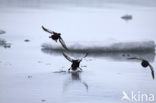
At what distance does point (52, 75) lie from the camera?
19.3 ft

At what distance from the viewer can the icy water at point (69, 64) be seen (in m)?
5.09

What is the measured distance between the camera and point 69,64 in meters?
6.53

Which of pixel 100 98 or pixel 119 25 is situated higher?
pixel 119 25

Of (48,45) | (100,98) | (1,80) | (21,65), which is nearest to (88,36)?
(48,45)

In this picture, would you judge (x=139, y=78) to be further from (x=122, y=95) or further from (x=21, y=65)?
(x=21, y=65)

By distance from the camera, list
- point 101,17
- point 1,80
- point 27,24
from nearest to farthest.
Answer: point 1,80 < point 27,24 < point 101,17

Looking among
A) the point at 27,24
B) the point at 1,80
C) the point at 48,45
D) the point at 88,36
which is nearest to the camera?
the point at 1,80

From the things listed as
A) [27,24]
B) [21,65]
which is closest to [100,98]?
[21,65]

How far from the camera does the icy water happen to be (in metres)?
5.09

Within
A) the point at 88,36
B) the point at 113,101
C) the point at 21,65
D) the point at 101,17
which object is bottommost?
the point at 113,101

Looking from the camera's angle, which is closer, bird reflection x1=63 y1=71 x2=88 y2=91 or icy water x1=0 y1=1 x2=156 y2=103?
icy water x1=0 y1=1 x2=156 y2=103

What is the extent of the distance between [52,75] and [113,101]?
3.97ft

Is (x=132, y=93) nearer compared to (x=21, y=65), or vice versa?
(x=132, y=93)

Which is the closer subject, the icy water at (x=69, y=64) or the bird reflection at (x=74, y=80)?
the icy water at (x=69, y=64)
